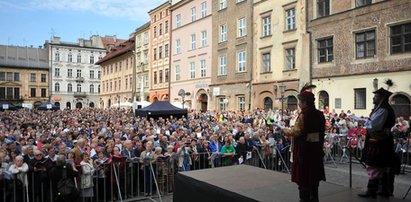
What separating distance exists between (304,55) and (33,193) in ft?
69.7

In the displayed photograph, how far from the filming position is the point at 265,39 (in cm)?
2803

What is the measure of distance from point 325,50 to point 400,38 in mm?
5103

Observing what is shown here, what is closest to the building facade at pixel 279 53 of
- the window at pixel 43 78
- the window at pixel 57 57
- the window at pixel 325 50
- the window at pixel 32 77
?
the window at pixel 325 50

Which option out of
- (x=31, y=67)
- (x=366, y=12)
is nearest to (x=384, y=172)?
(x=366, y=12)

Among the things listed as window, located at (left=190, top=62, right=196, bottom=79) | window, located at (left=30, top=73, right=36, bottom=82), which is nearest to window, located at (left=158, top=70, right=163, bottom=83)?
window, located at (left=190, top=62, right=196, bottom=79)

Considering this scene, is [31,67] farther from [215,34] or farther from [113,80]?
[215,34]

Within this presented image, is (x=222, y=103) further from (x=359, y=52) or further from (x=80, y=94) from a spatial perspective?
(x=80, y=94)

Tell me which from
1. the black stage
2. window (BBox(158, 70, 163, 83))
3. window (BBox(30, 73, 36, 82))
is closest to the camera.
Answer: the black stage

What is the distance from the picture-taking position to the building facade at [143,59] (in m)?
49.5

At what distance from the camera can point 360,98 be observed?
20.9 m

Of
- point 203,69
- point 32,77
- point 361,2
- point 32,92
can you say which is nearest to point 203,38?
point 203,69

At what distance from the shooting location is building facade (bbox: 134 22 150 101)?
162 ft

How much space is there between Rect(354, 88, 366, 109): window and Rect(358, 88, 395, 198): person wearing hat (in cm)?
1687

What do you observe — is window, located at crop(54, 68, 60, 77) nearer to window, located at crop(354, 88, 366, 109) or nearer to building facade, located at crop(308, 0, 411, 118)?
building facade, located at crop(308, 0, 411, 118)
